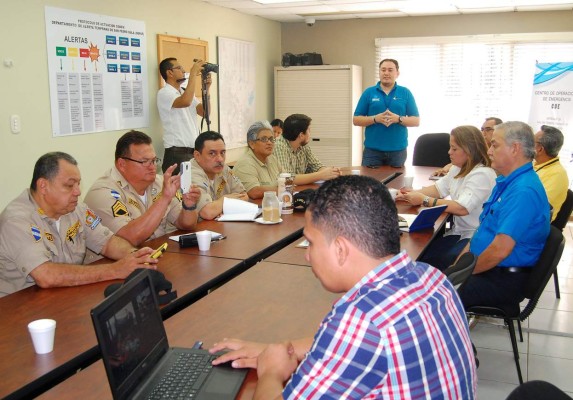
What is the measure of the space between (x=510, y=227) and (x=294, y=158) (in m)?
2.61

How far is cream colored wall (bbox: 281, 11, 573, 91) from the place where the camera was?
7139 millimetres

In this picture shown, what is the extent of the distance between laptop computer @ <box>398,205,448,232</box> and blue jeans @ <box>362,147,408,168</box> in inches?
96.7

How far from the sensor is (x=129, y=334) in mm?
1365

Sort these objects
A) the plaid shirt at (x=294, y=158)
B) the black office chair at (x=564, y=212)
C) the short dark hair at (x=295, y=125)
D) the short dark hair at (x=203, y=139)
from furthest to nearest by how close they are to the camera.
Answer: the plaid shirt at (x=294, y=158), the short dark hair at (x=295, y=125), the black office chair at (x=564, y=212), the short dark hair at (x=203, y=139)

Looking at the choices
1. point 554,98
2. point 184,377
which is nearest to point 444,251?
point 184,377

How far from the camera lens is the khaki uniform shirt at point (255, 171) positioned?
4348 millimetres

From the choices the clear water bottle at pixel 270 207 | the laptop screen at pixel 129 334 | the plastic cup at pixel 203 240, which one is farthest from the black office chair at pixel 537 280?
the laptop screen at pixel 129 334

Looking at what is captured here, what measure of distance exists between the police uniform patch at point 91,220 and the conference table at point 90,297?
0.30 m

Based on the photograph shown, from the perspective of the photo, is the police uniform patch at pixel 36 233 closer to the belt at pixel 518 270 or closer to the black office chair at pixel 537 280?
the black office chair at pixel 537 280

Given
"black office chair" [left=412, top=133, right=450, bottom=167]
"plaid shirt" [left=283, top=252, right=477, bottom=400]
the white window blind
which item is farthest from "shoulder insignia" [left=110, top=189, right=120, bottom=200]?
the white window blind

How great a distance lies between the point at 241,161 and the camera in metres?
4.44

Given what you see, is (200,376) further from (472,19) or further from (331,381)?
(472,19)

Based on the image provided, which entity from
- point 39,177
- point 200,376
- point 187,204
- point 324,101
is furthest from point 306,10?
point 200,376

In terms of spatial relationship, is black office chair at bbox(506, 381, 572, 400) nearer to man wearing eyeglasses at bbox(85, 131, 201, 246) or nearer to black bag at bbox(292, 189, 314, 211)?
man wearing eyeglasses at bbox(85, 131, 201, 246)
